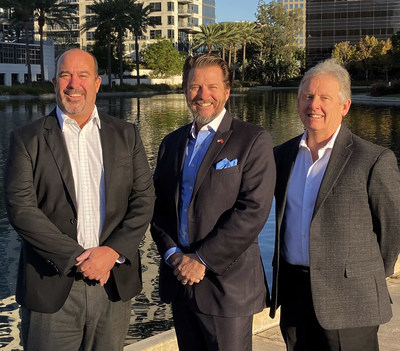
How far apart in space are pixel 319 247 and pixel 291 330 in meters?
0.49

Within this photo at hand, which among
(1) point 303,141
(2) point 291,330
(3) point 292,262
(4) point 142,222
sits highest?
(1) point 303,141

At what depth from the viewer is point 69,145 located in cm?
298

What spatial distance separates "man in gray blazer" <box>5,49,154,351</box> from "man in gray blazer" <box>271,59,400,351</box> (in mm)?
807

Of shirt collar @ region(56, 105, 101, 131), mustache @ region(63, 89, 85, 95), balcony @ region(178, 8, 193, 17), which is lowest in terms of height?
shirt collar @ region(56, 105, 101, 131)

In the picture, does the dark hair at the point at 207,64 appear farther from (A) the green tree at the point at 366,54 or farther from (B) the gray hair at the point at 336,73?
(A) the green tree at the point at 366,54

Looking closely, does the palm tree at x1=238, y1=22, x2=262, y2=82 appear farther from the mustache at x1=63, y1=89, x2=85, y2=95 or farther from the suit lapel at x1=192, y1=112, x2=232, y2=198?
the mustache at x1=63, y1=89, x2=85, y2=95

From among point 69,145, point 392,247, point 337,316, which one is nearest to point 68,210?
point 69,145

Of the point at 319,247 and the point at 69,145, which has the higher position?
the point at 69,145

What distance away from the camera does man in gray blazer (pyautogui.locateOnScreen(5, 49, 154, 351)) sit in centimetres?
285

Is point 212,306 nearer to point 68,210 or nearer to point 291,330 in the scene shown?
point 291,330

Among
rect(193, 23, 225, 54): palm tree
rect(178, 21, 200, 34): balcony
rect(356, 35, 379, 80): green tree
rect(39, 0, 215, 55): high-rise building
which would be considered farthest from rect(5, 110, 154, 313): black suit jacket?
rect(178, 21, 200, 34): balcony

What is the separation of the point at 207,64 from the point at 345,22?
379 feet

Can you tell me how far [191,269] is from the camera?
2959 millimetres

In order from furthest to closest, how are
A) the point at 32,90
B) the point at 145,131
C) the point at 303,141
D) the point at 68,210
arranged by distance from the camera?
the point at 32,90, the point at 145,131, the point at 303,141, the point at 68,210
